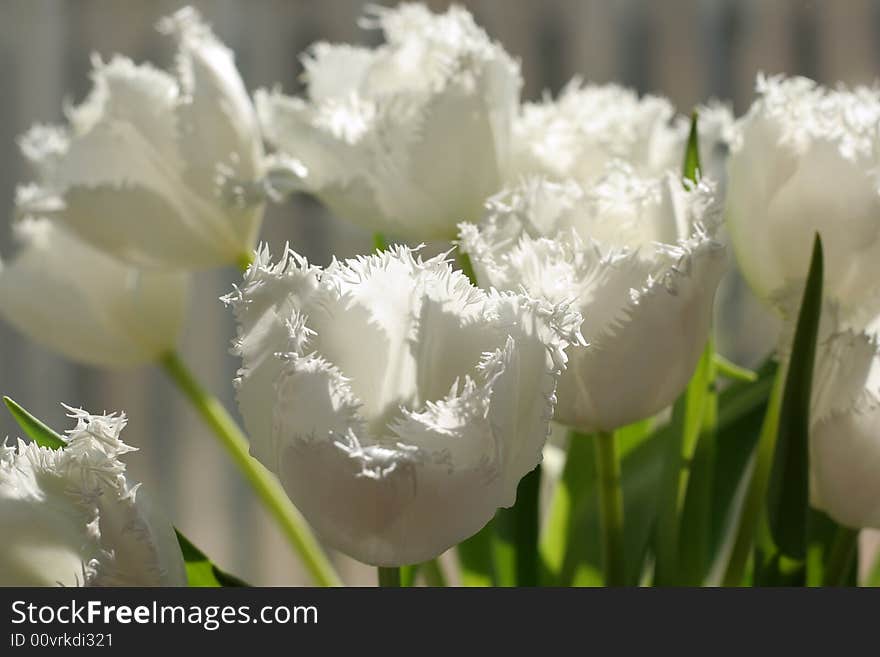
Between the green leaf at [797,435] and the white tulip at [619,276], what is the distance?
0.02 meters

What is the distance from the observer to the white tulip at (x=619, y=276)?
20cm

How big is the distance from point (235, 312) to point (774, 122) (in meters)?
0.12

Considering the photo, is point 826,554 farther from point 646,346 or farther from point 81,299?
point 81,299

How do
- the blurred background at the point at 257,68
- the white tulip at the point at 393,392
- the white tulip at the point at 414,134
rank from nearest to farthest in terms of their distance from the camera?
the white tulip at the point at 393,392 → the white tulip at the point at 414,134 → the blurred background at the point at 257,68

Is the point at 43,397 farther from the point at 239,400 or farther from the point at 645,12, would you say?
the point at 239,400

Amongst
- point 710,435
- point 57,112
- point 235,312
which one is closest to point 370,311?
point 235,312

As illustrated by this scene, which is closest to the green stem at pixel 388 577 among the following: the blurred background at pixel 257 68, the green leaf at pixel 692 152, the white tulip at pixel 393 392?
the white tulip at pixel 393 392

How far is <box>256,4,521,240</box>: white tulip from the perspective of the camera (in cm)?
26

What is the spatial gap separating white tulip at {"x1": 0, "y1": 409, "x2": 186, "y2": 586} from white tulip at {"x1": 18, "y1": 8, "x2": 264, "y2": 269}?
0.11 m

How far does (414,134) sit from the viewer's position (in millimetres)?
262

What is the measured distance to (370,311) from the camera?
17 centimetres

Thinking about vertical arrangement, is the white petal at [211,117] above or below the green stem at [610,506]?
above

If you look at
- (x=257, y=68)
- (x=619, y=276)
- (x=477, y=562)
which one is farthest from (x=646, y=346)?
(x=257, y=68)

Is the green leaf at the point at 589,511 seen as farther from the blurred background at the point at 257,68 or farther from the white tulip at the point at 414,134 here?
the blurred background at the point at 257,68
